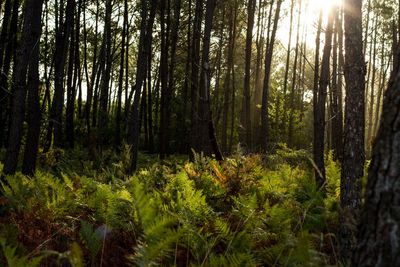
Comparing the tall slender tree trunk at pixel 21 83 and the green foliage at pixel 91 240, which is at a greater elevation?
the tall slender tree trunk at pixel 21 83

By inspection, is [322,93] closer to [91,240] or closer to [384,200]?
[91,240]

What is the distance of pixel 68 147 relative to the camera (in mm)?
19312

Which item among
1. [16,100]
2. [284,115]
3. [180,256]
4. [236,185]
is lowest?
[180,256]

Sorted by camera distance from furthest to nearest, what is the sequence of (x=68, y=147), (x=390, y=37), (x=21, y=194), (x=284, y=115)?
(x=390, y=37) → (x=284, y=115) → (x=68, y=147) → (x=21, y=194)

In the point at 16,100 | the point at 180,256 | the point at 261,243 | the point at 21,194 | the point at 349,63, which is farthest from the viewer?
the point at 16,100

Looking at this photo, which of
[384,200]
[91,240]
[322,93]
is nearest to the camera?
[384,200]

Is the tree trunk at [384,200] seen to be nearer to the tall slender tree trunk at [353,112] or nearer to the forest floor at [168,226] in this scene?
the forest floor at [168,226]

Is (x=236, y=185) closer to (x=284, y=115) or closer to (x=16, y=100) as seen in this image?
(x=16, y=100)

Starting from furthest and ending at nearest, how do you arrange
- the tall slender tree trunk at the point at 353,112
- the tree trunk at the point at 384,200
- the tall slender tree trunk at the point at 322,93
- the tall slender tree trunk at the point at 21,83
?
the tall slender tree trunk at the point at 322,93 < the tall slender tree trunk at the point at 21,83 < the tall slender tree trunk at the point at 353,112 < the tree trunk at the point at 384,200

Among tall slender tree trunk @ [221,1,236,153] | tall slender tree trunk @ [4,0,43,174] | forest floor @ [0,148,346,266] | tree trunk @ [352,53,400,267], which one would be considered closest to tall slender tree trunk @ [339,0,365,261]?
forest floor @ [0,148,346,266]

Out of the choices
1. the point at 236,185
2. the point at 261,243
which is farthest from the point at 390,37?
the point at 261,243

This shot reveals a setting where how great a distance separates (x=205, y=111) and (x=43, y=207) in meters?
5.72

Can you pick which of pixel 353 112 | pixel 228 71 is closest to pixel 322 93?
pixel 353 112

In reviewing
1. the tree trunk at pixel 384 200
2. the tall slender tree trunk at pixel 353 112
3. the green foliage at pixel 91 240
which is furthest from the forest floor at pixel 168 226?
the tall slender tree trunk at pixel 353 112
